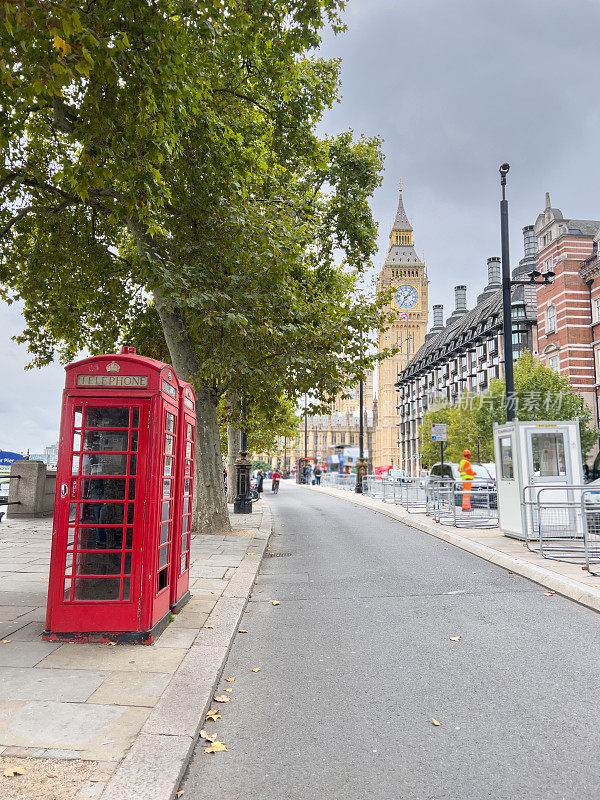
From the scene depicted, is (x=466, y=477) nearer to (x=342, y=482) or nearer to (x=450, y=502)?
(x=450, y=502)

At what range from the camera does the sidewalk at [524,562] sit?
24.9 ft

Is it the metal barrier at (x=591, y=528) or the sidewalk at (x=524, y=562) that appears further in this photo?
the metal barrier at (x=591, y=528)

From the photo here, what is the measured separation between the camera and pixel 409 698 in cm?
434

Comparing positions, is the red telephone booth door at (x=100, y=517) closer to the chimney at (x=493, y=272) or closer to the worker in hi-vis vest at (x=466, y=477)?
Answer: the worker in hi-vis vest at (x=466, y=477)

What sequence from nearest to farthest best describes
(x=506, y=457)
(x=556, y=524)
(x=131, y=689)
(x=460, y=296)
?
(x=131, y=689) < (x=556, y=524) < (x=506, y=457) < (x=460, y=296)

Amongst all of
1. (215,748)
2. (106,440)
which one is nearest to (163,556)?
(106,440)

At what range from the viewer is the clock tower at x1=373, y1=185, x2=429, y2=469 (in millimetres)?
134500

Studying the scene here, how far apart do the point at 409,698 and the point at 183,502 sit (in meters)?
3.09

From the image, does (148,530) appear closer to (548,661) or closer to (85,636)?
(85,636)

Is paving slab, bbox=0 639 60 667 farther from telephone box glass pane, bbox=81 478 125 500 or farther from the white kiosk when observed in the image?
the white kiosk

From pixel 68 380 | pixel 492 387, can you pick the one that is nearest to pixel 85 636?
pixel 68 380

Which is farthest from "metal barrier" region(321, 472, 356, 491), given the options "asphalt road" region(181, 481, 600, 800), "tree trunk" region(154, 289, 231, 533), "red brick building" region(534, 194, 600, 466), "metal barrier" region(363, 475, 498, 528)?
"asphalt road" region(181, 481, 600, 800)

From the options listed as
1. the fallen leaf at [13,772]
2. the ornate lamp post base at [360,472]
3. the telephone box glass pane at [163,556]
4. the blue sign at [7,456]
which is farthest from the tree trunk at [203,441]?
the ornate lamp post base at [360,472]

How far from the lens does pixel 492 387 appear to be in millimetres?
48406
